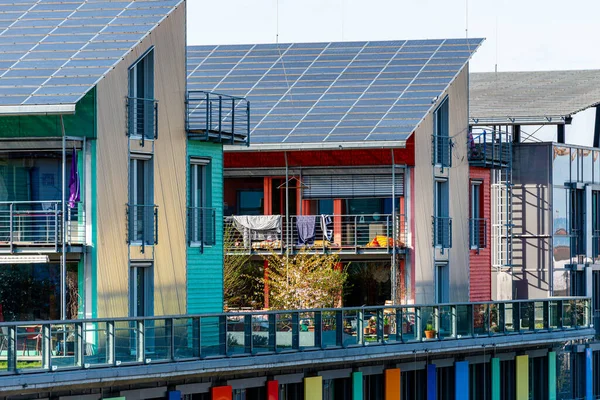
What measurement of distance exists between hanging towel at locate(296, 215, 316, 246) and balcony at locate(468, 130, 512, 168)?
6.06 metres

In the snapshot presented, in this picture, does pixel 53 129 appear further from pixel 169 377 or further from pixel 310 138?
pixel 310 138

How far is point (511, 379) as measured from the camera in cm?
4328

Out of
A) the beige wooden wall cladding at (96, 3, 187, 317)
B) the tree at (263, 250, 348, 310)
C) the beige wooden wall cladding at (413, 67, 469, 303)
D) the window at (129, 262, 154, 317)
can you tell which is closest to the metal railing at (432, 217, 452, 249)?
the beige wooden wall cladding at (413, 67, 469, 303)

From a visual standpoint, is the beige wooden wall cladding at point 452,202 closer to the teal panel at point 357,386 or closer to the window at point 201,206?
the teal panel at point 357,386

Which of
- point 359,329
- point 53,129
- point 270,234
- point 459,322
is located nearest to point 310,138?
point 270,234

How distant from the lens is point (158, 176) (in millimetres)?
34000

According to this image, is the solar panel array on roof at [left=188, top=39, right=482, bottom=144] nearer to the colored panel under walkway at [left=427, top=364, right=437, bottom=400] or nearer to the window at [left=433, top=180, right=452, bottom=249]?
the window at [left=433, top=180, right=452, bottom=249]

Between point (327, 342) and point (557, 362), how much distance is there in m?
15.2

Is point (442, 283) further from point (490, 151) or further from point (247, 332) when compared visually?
point (247, 332)

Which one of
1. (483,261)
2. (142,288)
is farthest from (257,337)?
(483,261)

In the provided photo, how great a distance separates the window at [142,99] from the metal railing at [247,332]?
4.93 meters

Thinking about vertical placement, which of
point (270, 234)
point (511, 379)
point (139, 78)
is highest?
point (139, 78)

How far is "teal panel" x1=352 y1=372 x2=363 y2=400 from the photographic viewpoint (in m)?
35.3

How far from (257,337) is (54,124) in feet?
18.5
